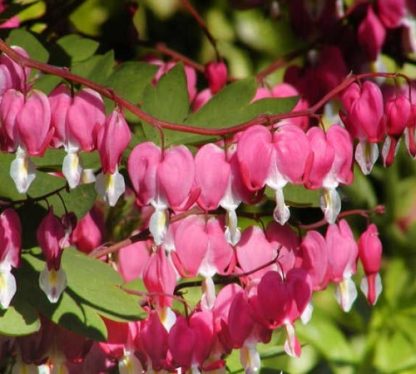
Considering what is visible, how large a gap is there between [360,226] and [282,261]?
1.30m

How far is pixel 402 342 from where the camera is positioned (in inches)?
80.3

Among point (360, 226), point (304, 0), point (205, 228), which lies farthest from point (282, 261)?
point (360, 226)

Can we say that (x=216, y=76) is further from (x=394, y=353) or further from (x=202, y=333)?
(x=394, y=353)

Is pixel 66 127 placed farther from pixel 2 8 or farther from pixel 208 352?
pixel 2 8

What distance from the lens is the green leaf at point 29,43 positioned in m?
1.38

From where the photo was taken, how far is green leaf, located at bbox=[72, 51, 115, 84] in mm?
1374

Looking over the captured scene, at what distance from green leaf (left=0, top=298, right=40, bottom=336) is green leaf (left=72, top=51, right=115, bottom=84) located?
293mm

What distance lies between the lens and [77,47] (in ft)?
4.90

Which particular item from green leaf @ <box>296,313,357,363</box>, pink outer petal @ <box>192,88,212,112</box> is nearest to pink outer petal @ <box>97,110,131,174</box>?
pink outer petal @ <box>192,88,212,112</box>

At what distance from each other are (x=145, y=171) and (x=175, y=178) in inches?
1.2

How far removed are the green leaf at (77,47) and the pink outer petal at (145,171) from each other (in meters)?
0.38

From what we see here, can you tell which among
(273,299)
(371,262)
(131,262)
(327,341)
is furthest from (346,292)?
(327,341)

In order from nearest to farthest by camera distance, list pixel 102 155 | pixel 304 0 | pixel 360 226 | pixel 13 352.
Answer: pixel 102 155, pixel 13 352, pixel 304 0, pixel 360 226

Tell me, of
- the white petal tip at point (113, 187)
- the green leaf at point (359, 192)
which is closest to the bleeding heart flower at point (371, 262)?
the white petal tip at point (113, 187)
